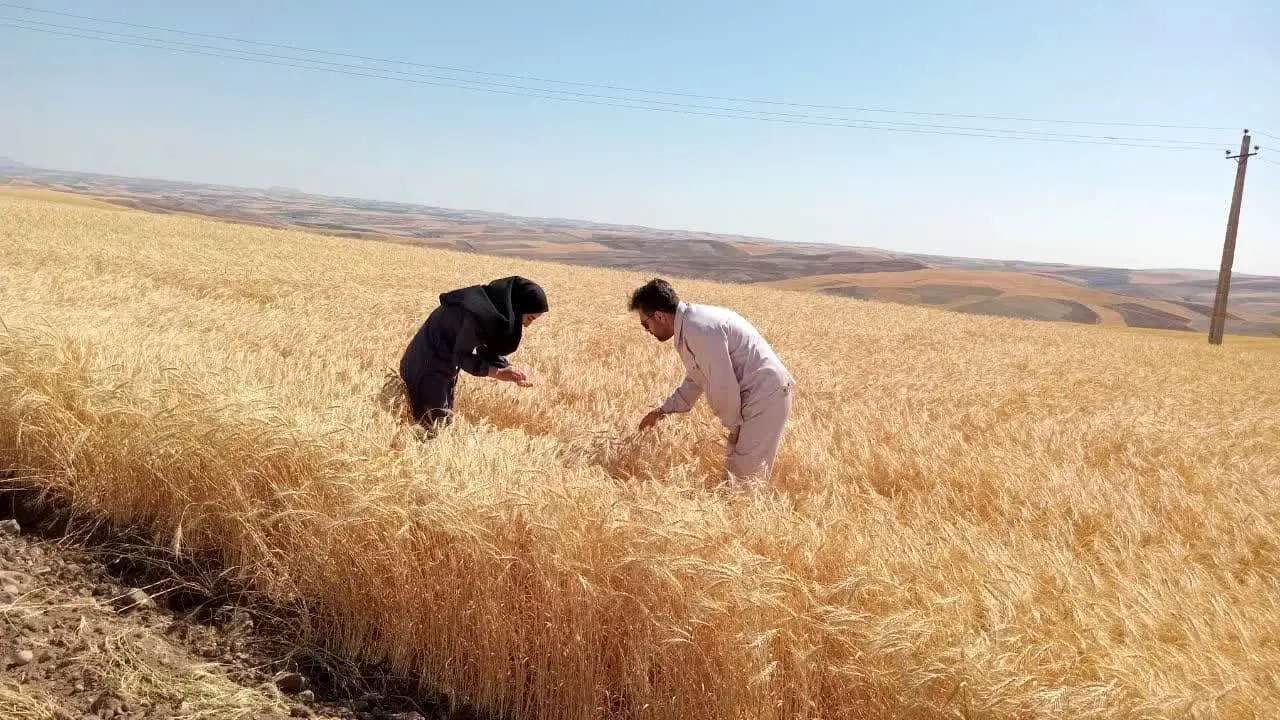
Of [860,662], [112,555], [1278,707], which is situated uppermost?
[1278,707]

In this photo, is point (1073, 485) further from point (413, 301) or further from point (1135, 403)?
point (413, 301)

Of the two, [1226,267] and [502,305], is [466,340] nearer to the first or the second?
[502,305]

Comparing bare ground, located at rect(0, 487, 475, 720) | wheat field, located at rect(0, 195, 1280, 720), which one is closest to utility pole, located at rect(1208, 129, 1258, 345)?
wheat field, located at rect(0, 195, 1280, 720)

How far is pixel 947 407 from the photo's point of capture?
702cm

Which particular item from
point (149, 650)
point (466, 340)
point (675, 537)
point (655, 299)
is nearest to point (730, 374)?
point (655, 299)

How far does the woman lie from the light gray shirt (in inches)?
33.9

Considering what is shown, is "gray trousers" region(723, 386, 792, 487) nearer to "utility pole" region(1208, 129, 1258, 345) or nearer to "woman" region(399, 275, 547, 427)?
"woman" region(399, 275, 547, 427)

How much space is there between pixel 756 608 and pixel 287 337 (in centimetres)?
632

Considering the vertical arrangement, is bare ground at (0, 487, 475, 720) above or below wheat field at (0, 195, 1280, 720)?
below

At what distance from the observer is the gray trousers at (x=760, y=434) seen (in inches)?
→ 156

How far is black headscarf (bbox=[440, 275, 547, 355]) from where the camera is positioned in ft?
13.3

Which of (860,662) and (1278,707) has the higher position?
(1278,707)

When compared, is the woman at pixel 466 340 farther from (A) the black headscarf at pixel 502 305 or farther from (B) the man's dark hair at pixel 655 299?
(B) the man's dark hair at pixel 655 299

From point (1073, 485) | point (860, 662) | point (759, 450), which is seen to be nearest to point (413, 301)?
point (759, 450)
